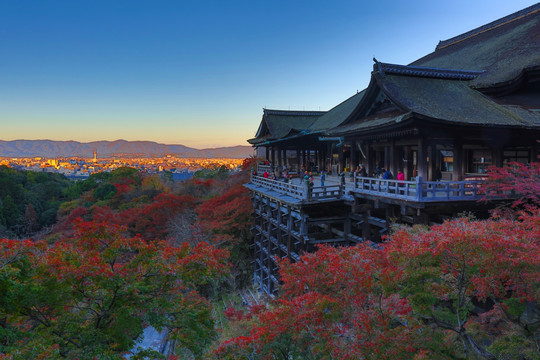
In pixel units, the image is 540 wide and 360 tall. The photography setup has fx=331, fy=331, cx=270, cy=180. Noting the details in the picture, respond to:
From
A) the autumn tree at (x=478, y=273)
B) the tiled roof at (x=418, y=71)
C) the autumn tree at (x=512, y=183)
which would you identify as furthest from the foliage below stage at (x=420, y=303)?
the tiled roof at (x=418, y=71)

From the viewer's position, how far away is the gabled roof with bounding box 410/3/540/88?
15219mm

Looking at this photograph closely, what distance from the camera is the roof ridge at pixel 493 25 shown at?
20.6 metres

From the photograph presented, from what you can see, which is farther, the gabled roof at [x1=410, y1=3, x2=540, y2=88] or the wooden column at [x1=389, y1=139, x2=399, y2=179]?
the gabled roof at [x1=410, y1=3, x2=540, y2=88]

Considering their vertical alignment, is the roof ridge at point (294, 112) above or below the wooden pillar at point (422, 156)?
above

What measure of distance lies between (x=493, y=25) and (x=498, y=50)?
7.28 metres

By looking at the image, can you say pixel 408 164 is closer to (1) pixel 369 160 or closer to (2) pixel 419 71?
(1) pixel 369 160

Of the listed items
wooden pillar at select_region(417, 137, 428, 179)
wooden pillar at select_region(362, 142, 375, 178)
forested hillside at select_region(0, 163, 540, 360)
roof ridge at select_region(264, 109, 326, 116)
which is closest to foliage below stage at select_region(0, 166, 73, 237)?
roof ridge at select_region(264, 109, 326, 116)

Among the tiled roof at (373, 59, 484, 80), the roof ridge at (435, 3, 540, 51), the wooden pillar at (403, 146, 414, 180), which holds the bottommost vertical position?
the wooden pillar at (403, 146, 414, 180)

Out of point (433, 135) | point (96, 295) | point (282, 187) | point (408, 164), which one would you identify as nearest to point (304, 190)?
point (282, 187)

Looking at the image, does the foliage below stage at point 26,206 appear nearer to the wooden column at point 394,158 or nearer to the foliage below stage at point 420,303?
the wooden column at point 394,158

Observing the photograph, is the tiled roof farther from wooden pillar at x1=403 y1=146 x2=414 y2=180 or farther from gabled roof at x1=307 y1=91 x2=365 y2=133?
gabled roof at x1=307 y1=91 x2=365 y2=133

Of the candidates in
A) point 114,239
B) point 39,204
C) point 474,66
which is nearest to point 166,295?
point 114,239

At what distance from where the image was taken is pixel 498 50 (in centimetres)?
1828

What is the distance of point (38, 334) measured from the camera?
285 inches
